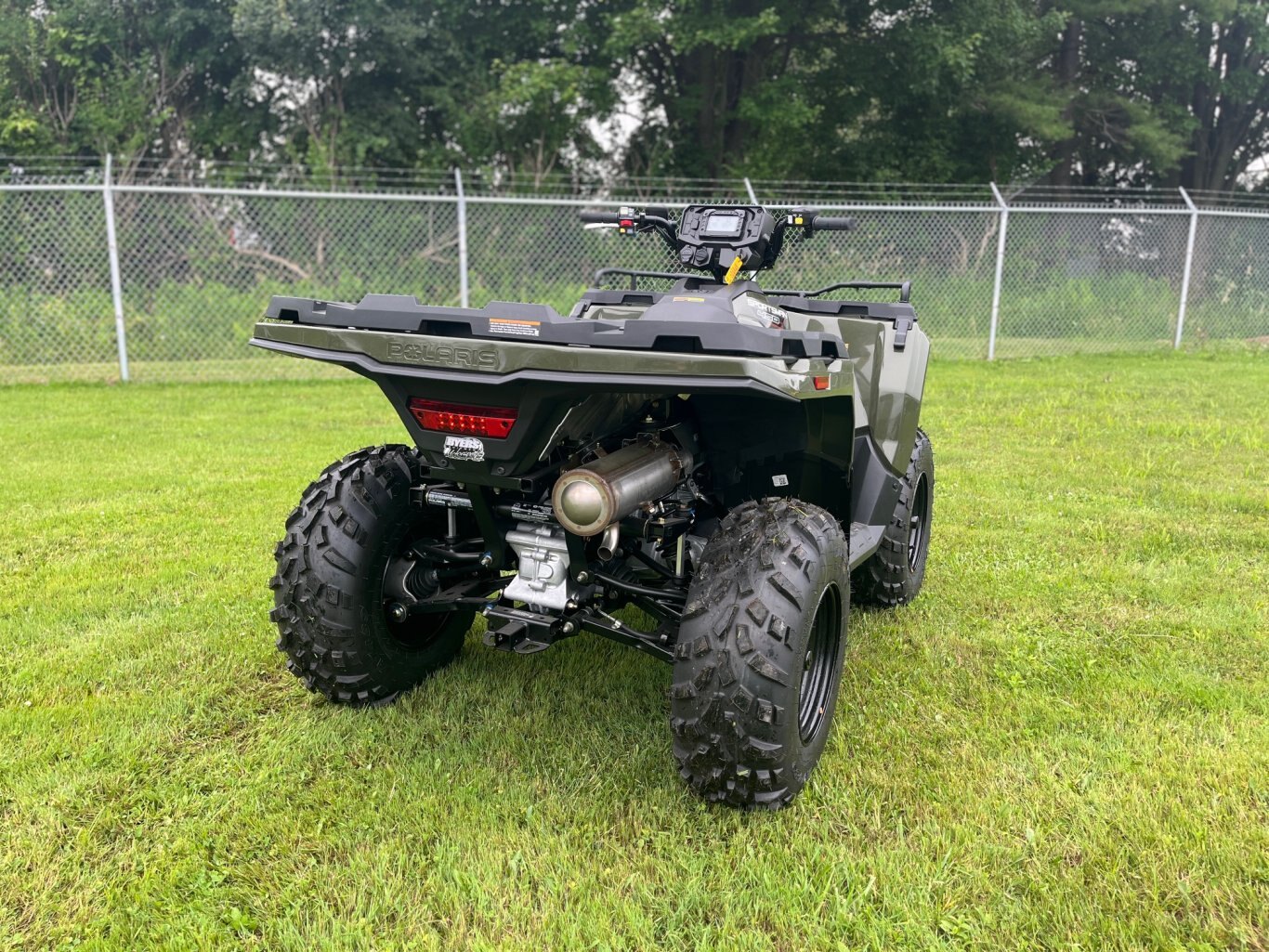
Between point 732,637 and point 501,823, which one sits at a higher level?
point 732,637

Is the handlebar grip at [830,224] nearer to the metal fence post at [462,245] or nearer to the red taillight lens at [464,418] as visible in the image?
the red taillight lens at [464,418]

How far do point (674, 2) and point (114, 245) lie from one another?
1177 cm

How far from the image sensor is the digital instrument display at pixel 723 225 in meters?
3.39

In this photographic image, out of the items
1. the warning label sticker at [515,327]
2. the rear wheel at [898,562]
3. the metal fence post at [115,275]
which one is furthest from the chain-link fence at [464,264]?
the warning label sticker at [515,327]

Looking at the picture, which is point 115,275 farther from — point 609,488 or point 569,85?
point 569,85

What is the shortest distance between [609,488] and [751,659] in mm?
539

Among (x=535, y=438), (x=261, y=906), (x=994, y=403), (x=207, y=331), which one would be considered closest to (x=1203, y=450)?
(x=994, y=403)

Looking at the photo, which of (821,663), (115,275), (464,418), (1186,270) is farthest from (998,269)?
(464,418)

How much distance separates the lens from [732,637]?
7.59 ft

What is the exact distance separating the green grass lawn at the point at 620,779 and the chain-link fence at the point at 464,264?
5844 millimetres

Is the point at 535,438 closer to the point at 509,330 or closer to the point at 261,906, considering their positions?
the point at 509,330

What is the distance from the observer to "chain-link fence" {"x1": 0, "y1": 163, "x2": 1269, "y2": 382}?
31.4 ft

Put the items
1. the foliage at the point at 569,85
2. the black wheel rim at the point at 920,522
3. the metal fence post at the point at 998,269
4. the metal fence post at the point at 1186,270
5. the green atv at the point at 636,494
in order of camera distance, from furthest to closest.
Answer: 1. the foliage at the point at 569,85
2. the metal fence post at the point at 1186,270
3. the metal fence post at the point at 998,269
4. the black wheel rim at the point at 920,522
5. the green atv at the point at 636,494

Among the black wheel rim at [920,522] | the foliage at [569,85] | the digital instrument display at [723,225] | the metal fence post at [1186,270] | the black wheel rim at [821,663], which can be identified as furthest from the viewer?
the foliage at [569,85]
